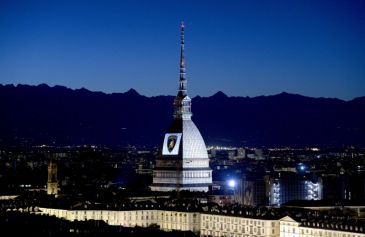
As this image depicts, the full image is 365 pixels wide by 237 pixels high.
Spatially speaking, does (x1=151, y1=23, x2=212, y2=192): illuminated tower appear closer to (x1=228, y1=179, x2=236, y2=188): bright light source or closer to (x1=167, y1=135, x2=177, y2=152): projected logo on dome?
(x1=167, y1=135, x2=177, y2=152): projected logo on dome

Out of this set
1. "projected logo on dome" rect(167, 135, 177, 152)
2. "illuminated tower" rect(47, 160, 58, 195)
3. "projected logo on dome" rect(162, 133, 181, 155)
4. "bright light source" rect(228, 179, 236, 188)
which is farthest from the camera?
"bright light source" rect(228, 179, 236, 188)

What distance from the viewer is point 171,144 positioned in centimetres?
14450

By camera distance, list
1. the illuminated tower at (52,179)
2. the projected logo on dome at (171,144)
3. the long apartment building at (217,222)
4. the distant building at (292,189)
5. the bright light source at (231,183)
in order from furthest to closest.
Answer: the distant building at (292,189)
the bright light source at (231,183)
the projected logo on dome at (171,144)
the illuminated tower at (52,179)
the long apartment building at (217,222)

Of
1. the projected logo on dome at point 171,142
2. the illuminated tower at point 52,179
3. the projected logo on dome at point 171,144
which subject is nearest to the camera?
the illuminated tower at point 52,179

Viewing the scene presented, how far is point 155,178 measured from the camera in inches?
5792

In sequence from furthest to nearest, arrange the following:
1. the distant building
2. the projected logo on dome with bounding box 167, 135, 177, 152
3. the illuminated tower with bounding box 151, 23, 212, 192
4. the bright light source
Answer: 1. the distant building
2. the bright light source
3. the projected logo on dome with bounding box 167, 135, 177, 152
4. the illuminated tower with bounding box 151, 23, 212, 192

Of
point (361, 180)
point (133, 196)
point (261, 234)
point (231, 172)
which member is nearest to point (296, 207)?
point (261, 234)

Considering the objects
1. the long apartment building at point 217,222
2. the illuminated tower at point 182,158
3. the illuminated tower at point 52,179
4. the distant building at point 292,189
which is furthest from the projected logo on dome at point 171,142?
→ the long apartment building at point 217,222

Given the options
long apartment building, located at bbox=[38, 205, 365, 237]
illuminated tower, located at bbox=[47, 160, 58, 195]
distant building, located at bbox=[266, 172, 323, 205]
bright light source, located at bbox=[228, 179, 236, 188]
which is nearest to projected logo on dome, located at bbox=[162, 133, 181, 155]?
bright light source, located at bbox=[228, 179, 236, 188]

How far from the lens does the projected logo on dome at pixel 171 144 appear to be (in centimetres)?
14362

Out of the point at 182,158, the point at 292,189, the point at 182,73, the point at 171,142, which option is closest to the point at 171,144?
the point at 171,142

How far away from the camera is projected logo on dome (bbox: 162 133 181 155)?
5655 inches

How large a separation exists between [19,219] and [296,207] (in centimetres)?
2652

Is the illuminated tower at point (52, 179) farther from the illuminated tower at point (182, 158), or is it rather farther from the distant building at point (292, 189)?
the distant building at point (292, 189)
